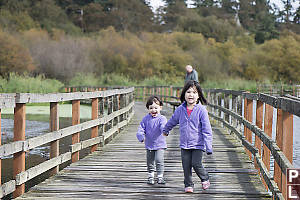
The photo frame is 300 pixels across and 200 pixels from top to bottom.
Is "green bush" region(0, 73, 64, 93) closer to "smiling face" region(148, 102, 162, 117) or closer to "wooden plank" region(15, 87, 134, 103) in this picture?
"wooden plank" region(15, 87, 134, 103)

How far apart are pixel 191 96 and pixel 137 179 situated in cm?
137

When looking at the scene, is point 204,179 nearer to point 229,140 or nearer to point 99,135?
point 99,135

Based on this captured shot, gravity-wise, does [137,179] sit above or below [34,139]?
below

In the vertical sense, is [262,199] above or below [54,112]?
below

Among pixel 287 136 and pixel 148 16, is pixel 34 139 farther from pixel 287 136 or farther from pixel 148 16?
pixel 148 16

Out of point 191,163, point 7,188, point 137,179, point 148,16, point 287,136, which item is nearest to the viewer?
point 287,136

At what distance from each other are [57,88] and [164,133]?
2379cm

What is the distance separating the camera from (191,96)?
5273 millimetres

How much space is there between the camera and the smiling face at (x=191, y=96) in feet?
17.3

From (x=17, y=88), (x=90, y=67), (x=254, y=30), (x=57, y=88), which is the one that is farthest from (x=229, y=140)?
(x=254, y=30)

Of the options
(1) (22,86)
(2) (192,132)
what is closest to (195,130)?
(2) (192,132)

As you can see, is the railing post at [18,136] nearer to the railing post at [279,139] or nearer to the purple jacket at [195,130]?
the purple jacket at [195,130]

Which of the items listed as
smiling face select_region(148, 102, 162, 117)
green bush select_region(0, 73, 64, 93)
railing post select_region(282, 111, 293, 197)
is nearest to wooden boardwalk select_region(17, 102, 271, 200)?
smiling face select_region(148, 102, 162, 117)

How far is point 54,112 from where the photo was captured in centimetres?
596
